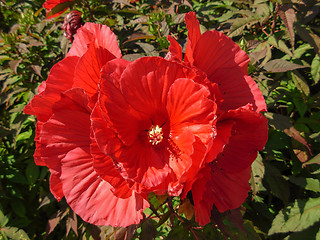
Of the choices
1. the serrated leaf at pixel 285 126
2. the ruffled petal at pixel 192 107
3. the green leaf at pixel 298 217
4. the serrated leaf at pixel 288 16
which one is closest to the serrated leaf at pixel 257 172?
the serrated leaf at pixel 285 126

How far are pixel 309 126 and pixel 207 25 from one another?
3.88 ft

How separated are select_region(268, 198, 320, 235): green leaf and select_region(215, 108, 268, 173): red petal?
3.82 feet

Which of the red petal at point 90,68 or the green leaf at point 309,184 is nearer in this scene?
the red petal at point 90,68

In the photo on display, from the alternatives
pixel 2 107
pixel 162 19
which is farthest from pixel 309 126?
pixel 2 107

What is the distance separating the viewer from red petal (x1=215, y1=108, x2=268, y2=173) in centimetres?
81

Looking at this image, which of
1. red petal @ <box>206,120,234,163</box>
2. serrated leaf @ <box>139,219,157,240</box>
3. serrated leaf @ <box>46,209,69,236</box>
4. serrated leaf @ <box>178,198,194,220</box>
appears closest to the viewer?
red petal @ <box>206,120,234,163</box>

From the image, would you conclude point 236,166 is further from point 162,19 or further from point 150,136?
point 162,19

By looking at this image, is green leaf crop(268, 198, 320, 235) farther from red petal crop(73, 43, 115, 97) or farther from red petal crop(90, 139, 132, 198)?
red petal crop(73, 43, 115, 97)

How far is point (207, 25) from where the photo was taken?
7.38 feet

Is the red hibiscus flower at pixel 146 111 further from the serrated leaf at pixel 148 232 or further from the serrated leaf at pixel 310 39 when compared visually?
the serrated leaf at pixel 310 39

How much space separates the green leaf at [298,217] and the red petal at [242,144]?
1.16 meters

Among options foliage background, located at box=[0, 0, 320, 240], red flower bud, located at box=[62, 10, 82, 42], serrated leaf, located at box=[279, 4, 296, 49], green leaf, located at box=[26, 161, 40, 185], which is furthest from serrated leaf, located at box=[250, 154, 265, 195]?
green leaf, located at box=[26, 161, 40, 185]

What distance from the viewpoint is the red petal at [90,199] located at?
0.82m

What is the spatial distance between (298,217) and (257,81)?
3.20ft
